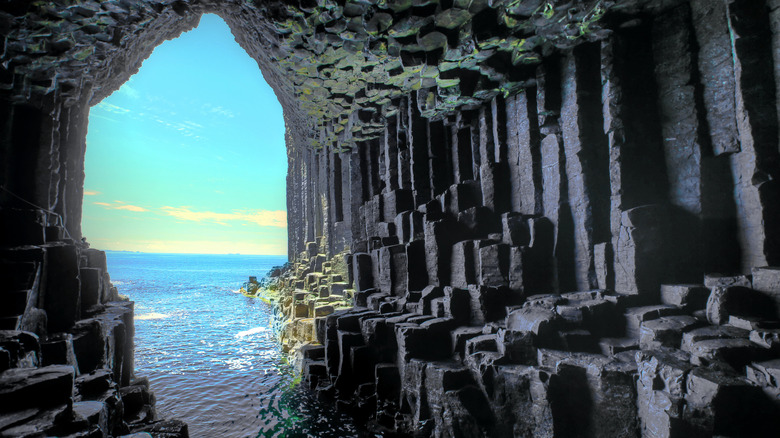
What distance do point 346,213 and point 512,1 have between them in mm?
10722

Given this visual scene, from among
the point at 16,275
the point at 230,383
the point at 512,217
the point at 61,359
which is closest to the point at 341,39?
the point at 512,217

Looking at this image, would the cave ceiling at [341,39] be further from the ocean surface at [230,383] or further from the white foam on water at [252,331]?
the white foam on water at [252,331]

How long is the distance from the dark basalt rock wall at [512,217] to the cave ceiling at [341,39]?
0.06 meters

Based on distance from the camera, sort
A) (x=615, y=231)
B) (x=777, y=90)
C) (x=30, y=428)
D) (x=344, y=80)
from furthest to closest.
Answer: (x=344, y=80)
(x=615, y=231)
(x=777, y=90)
(x=30, y=428)

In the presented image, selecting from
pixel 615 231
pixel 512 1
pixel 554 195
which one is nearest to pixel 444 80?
pixel 512 1

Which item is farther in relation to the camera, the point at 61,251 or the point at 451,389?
the point at 61,251

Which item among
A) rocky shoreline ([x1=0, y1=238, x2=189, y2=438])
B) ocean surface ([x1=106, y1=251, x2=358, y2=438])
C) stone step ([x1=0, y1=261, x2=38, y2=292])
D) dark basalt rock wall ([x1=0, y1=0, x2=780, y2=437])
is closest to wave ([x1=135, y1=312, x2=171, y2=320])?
ocean surface ([x1=106, y1=251, x2=358, y2=438])

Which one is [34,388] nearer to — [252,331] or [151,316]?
[252,331]

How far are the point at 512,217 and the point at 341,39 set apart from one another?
221 inches

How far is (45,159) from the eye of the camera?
862cm

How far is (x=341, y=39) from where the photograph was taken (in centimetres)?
846

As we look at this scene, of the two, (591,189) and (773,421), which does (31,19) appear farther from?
(773,421)

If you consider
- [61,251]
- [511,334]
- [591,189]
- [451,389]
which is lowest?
[451,389]

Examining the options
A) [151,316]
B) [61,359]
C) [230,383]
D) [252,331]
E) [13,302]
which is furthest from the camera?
[151,316]
